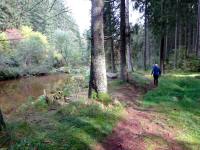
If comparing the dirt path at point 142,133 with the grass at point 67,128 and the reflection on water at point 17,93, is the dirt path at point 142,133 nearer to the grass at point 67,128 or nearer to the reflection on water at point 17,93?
the grass at point 67,128

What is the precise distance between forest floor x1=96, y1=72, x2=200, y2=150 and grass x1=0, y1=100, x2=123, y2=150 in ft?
0.94

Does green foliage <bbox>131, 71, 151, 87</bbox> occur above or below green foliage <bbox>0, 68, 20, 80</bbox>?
above

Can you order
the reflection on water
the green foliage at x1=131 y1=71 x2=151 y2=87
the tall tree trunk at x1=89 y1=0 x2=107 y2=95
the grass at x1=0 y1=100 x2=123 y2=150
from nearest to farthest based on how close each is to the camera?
1. the grass at x1=0 y1=100 x2=123 y2=150
2. the tall tree trunk at x1=89 y1=0 x2=107 y2=95
3. the reflection on water
4. the green foliage at x1=131 y1=71 x2=151 y2=87

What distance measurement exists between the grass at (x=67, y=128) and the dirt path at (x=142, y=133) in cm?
27

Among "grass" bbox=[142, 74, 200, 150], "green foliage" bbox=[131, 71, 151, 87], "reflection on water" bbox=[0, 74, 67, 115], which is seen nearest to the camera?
"grass" bbox=[142, 74, 200, 150]

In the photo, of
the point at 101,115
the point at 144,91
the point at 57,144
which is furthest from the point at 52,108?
the point at 144,91

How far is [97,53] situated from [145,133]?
350cm

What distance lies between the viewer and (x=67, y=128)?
24.9 ft

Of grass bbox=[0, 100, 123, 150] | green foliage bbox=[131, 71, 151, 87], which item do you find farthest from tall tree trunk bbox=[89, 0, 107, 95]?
green foliage bbox=[131, 71, 151, 87]

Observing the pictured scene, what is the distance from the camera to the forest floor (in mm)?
7453

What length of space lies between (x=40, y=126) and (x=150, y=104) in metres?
5.63

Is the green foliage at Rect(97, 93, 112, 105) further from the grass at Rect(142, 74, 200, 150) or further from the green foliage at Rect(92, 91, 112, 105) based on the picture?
the grass at Rect(142, 74, 200, 150)

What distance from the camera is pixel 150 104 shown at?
12.2 meters

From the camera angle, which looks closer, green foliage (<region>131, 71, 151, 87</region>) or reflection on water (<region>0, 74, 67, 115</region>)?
reflection on water (<region>0, 74, 67, 115</region>)
